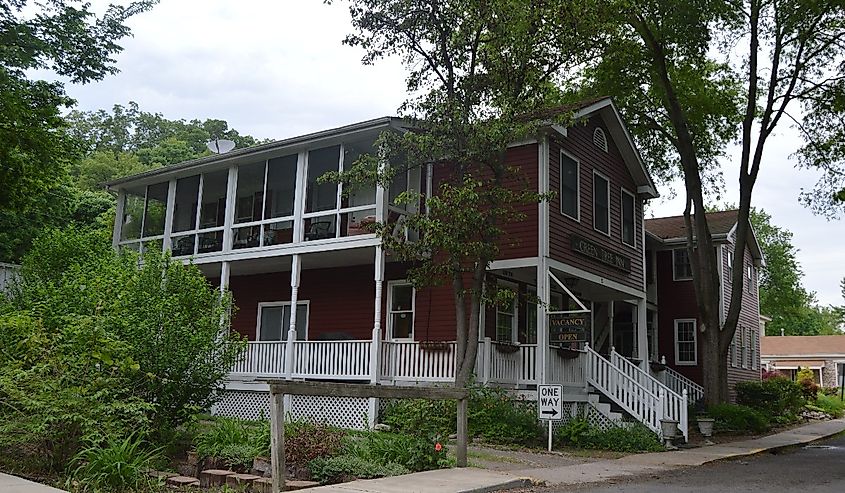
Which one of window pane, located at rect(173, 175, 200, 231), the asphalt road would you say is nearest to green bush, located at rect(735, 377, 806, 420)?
the asphalt road

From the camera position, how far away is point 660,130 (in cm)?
2477

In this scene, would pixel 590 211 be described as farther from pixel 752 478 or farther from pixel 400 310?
pixel 752 478

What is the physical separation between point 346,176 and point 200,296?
4.16 meters

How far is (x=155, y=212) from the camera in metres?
23.2

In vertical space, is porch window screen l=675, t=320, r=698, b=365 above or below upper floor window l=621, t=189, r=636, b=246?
below

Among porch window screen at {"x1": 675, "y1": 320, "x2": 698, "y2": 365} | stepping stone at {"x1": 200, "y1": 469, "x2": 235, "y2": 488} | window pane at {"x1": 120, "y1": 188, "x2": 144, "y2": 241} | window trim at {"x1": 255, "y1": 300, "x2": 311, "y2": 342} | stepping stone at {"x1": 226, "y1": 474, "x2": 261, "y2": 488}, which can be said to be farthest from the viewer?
porch window screen at {"x1": 675, "y1": 320, "x2": 698, "y2": 365}

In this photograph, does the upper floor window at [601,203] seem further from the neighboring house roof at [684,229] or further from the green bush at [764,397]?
the green bush at [764,397]

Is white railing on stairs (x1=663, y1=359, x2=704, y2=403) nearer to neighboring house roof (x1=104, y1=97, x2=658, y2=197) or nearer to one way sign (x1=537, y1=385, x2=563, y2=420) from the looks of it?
neighboring house roof (x1=104, y1=97, x2=658, y2=197)

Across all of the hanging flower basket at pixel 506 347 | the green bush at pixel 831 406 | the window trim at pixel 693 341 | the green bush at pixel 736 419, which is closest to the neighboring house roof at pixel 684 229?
the window trim at pixel 693 341

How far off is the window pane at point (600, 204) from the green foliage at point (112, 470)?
13339 mm

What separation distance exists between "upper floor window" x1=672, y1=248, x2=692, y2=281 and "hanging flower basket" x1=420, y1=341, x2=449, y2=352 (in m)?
14.8

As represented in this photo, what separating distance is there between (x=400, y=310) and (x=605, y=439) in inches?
234

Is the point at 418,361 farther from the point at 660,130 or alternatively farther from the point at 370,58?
the point at 660,130

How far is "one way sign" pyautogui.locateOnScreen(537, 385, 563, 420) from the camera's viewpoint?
13.9m
